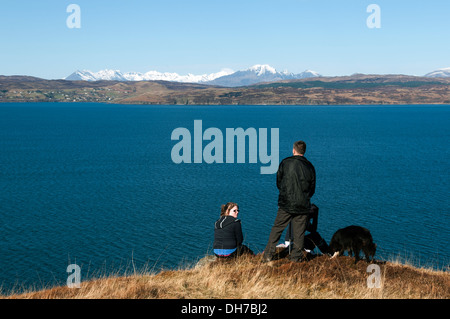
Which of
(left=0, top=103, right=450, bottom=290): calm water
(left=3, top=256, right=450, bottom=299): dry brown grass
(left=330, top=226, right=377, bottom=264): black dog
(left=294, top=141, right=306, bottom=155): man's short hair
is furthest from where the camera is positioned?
(left=0, top=103, right=450, bottom=290): calm water

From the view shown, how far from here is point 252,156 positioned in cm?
7962

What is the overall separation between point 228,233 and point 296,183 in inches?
97.5

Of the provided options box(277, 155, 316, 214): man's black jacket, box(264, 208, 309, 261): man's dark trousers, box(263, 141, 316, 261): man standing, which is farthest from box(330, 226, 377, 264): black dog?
box(277, 155, 316, 214): man's black jacket

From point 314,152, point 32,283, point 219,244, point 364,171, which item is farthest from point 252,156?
point 219,244

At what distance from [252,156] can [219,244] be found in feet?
223

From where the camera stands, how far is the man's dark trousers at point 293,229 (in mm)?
11062

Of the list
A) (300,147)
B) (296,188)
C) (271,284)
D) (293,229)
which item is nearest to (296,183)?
(296,188)

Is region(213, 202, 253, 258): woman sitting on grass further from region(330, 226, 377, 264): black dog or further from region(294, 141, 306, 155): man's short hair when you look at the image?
region(330, 226, 377, 264): black dog

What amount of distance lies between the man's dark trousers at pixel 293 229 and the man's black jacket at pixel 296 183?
0.21 meters

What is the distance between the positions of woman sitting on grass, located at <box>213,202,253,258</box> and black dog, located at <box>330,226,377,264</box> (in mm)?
2786

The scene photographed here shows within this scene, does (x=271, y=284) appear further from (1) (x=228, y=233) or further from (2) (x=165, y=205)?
(2) (x=165, y=205)

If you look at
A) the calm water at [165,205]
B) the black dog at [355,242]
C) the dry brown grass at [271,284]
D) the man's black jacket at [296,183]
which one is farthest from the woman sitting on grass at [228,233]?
the calm water at [165,205]

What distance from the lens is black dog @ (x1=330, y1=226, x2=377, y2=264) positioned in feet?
38.7
